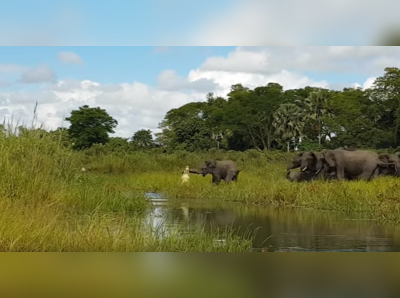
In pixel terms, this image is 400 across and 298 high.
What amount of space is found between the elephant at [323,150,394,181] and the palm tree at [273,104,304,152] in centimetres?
413

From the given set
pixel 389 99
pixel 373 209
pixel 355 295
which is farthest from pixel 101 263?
pixel 389 99

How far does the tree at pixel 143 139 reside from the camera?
331 inches

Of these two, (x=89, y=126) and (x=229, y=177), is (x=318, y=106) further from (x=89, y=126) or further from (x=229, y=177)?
(x=229, y=177)

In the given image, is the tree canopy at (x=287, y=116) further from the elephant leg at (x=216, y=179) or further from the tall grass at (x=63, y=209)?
the elephant leg at (x=216, y=179)

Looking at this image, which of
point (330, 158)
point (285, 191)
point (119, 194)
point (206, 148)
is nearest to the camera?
point (119, 194)

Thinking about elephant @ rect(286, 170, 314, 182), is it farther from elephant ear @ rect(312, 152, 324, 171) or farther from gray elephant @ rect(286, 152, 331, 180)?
elephant ear @ rect(312, 152, 324, 171)

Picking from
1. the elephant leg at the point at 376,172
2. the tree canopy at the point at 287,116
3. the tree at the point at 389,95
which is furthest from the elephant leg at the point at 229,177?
the tree at the point at 389,95

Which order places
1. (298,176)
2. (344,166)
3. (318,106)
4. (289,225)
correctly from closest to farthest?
(289,225) → (318,106) → (298,176) → (344,166)

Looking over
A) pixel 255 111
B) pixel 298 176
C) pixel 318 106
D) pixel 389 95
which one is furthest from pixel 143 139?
pixel 298 176

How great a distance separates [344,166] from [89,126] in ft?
22.3

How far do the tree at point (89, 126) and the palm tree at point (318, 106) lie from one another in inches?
119

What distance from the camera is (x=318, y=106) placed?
913 centimetres

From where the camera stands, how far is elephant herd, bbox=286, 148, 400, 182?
1289 cm

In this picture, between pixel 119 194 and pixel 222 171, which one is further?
pixel 222 171
